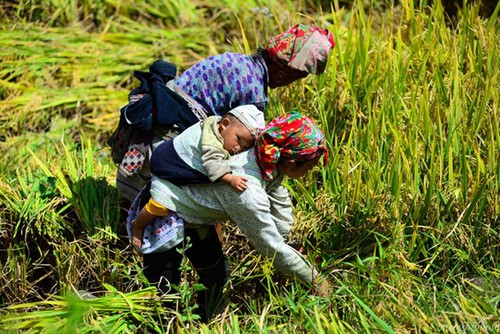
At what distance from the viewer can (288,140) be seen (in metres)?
2.68

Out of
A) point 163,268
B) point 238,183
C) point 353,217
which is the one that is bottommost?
point 353,217

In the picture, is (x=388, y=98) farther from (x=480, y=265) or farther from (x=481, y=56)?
(x=480, y=265)

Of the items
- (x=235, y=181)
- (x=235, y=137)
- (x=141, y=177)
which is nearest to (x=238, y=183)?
(x=235, y=181)

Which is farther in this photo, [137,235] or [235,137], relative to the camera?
[137,235]

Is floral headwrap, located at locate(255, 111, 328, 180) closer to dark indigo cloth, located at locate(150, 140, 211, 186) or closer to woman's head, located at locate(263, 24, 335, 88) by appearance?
dark indigo cloth, located at locate(150, 140, 211, 186)

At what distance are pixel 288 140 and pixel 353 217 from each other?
0.81 meters

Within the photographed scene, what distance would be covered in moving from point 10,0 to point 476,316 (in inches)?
159

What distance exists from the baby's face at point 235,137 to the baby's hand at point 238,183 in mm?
128

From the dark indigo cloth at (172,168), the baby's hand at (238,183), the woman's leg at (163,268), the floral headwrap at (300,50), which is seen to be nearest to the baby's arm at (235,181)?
the baby's hand at (238,183)

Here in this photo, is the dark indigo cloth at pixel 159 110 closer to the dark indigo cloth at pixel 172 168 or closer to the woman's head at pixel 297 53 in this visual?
the dark indigo cloth at pixel 172 168

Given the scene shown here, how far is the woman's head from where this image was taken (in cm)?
322

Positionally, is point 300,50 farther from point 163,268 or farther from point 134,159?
point 163,268

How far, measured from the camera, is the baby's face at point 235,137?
2.79m

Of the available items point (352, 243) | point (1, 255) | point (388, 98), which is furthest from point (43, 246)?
point (388, 98)
